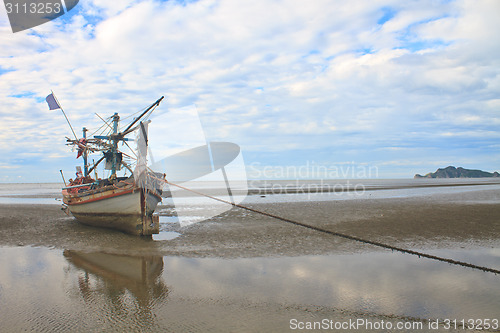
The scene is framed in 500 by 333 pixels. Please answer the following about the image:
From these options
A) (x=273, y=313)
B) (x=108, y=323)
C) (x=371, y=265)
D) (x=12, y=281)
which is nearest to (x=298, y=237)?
(x=371, y=265)

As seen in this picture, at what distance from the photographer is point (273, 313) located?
6.58 metres

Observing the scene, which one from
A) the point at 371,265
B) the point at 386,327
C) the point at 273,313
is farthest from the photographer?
the point at 371,265

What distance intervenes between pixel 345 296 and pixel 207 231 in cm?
1042

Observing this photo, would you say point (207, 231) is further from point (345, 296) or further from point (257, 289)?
point (345, 296)

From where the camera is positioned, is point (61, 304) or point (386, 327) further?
point (61, 304)

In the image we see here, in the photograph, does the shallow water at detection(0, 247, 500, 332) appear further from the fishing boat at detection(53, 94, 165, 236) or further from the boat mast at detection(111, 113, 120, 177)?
the boat mast at detection(111, 113, 120, 177)

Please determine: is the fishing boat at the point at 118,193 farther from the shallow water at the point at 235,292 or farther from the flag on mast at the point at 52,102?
the shallow water at the point at 235,292

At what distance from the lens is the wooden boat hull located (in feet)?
50.6

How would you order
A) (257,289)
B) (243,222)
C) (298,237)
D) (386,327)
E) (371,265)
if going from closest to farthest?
1. (386,327)
2. (257,289)
3. (371,265)
4. (298,237)
5. (243,222)

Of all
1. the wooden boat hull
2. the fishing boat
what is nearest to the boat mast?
the fishing boat

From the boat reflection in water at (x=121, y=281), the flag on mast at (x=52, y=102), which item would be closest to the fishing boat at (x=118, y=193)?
the flag on mast at (x=52, y=102)

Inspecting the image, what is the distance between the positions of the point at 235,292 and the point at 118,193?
11048mm

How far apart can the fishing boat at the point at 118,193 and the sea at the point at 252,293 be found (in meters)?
4.17

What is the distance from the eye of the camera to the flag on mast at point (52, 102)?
21.8 metres
